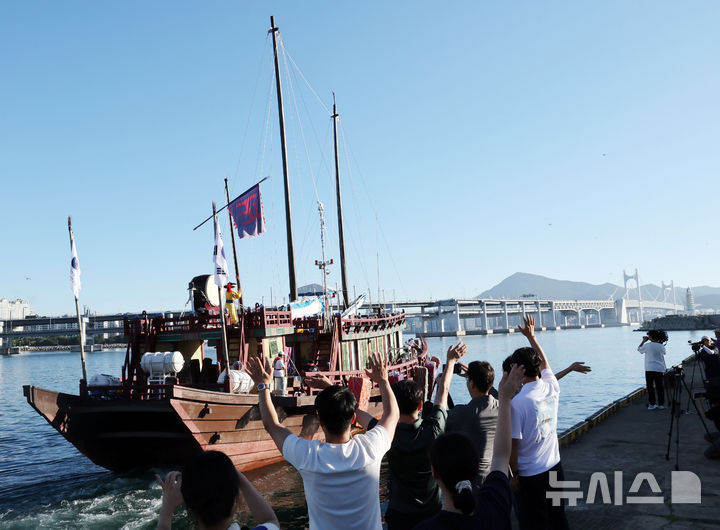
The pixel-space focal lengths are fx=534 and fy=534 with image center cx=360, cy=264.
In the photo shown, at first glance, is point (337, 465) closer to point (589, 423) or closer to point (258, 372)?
point (258, 372)

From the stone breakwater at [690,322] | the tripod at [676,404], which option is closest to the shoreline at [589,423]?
the tripod at [676,404]

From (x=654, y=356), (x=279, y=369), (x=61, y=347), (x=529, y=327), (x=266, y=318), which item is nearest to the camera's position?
(x=529, y=327)

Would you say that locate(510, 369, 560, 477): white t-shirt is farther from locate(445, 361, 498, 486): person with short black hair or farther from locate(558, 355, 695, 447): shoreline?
locate(558, 355, 695, 447): shoreline

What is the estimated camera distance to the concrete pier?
6.82 meters

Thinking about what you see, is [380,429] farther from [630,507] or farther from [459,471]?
[630,507]

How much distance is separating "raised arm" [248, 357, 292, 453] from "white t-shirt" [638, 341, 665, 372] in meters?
12.8

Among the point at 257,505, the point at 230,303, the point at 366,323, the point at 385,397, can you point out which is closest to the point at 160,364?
the point at 230,303

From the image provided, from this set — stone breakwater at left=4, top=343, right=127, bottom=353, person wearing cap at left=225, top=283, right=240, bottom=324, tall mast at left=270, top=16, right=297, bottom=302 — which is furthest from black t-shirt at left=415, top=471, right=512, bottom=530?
stone breakwater at left=4, top=343, right=127, bottom=353

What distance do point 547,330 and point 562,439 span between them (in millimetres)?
194371

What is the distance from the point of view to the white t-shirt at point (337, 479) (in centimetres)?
344

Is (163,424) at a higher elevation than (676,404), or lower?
lower

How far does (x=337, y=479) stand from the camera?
11.3ft

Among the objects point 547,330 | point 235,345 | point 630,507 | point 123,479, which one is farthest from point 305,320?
point 547,330

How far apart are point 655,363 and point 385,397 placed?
41.0ft
